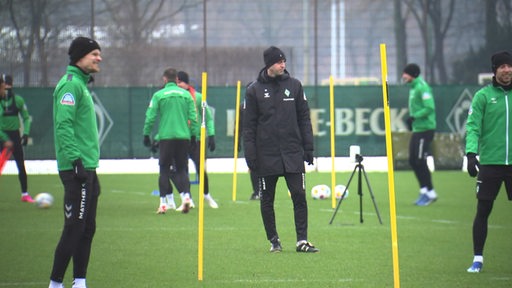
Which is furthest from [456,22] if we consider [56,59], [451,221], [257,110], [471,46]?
[257,110]

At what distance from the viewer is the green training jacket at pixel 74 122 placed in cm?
845

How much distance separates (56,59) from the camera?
30.8 metres

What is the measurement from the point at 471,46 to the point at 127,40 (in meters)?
10.5

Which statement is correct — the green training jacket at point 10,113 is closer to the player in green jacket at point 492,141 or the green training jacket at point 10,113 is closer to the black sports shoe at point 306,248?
the black sports shoe at point 306,248

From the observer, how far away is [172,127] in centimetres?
1628

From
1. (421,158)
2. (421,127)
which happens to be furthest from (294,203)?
(421,127)

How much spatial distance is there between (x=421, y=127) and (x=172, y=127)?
15.5 ft

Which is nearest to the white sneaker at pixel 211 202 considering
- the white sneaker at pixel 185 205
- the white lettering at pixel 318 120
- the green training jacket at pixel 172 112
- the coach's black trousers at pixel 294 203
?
the white sneaker at pixel 185 205

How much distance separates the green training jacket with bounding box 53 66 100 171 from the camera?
27.7 feet

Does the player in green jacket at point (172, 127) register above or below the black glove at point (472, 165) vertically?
above

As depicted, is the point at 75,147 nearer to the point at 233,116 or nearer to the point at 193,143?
the point at 193,143

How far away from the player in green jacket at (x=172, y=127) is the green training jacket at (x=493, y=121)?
6.73m

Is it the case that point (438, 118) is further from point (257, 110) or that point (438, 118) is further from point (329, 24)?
point (257, 110)

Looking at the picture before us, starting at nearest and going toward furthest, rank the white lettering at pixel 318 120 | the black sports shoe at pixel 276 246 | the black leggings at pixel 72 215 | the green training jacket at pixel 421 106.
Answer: the black leggings at pixel 72 215
the black sports shoe at pixel 276 246
the green training jacket at pixel 421 106
the white lettering at pixel 318 120
